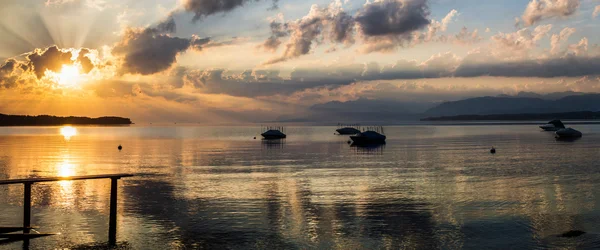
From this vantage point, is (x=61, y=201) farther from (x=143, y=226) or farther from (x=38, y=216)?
(x=143, y=226)

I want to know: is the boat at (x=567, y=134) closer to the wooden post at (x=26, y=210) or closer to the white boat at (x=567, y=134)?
the white boat at (x=567, y=134)

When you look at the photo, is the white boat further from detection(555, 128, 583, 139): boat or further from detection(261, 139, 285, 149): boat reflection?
detection(261, 139, 285, 149): boat reflection

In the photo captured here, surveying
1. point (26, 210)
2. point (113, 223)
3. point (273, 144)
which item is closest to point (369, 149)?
point (273, 144)

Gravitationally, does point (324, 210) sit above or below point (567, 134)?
below

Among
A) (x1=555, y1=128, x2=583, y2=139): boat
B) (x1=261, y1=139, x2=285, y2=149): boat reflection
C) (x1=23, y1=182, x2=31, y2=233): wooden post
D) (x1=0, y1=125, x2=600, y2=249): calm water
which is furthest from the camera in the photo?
(x1=555, y1=128, x2=583, y2=139): boat

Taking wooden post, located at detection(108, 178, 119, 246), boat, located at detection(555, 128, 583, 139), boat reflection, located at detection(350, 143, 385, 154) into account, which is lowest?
wooden post, located at detection(108, 178, 119, 246)

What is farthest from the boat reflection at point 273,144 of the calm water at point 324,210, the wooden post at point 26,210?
the wooden post at point 26,210

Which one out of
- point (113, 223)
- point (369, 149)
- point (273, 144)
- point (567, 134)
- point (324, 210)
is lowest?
point (113, 223)

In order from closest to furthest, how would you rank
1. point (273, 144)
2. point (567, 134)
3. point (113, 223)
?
point (113, 223)
point (273, 144)
point (567, 134)

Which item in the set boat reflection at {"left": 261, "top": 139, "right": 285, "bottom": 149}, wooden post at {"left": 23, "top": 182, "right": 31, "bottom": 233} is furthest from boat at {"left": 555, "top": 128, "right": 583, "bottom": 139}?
wooden post at {"left": 23, "top": 182, "right": 31, "bottom": 233}

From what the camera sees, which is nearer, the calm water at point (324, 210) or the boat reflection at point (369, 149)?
the calm water at point (324, 210)

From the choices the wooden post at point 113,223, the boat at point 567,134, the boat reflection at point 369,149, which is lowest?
the wooden post at point 113,223

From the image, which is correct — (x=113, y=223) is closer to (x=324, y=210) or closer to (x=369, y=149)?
(x=324, y=210)

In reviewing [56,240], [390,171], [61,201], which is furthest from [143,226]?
[390,171]
